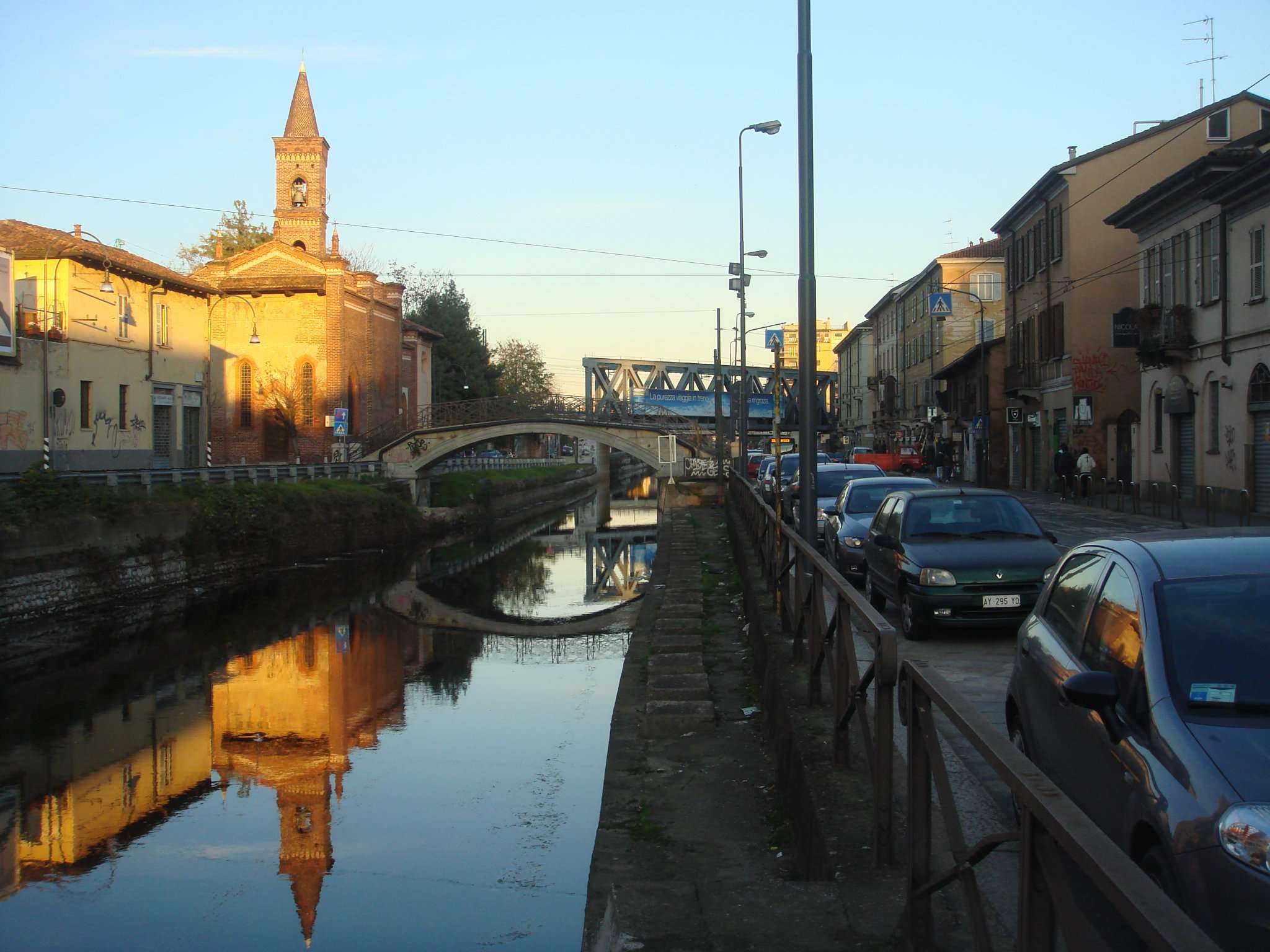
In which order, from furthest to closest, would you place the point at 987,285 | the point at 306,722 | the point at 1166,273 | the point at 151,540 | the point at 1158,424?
the point at 987,285
the point at 1158,424
the point at 1166,273
the point at 151,540
the point at 306,722

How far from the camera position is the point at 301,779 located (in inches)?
461

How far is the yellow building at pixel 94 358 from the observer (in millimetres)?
33844

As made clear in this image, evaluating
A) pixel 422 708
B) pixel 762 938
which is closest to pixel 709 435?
pixel 422 708

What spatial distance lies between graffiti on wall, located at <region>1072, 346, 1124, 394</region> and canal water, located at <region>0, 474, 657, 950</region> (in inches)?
848

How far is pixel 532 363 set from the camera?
371ft

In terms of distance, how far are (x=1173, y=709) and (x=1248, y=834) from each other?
76cm

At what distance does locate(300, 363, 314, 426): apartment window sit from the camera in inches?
2111

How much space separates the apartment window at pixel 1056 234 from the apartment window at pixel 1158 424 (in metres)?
9.29

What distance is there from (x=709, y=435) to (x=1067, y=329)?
68.1 feet

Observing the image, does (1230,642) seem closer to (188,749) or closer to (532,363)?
(188,749)

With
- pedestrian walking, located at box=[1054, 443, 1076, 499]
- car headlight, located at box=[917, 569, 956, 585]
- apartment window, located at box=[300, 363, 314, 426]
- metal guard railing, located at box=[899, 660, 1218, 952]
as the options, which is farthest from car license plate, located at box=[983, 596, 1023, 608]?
apartment window, located at box=[300, 363, 314, 426]

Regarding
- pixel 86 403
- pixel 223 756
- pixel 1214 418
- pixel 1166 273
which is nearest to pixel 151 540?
pixel 86 403

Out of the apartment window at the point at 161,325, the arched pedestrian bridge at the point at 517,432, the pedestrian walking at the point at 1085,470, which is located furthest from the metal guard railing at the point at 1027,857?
the arched pedestrian bridge at the point at 517,432

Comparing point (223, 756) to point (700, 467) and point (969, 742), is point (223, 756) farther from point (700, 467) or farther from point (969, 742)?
point (700, 467)
